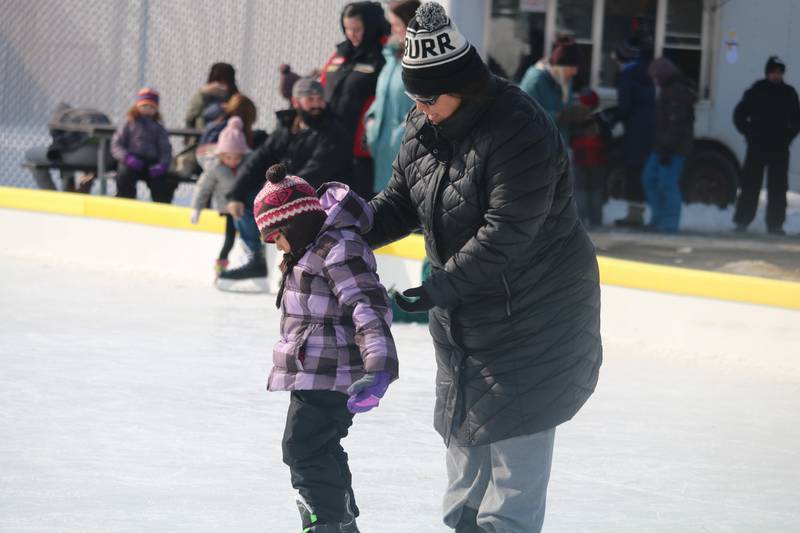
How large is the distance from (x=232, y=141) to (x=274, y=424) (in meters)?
3.30

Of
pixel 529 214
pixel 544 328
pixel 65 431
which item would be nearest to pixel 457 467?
pixel 544 328

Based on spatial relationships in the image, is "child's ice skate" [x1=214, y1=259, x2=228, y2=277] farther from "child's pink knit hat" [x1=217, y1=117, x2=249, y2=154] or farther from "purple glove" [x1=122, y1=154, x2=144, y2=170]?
"purple glove" [x1=122, y1=154, x2=144, y2=170]

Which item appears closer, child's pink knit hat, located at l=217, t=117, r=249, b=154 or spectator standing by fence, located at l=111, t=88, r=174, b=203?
child's pink knit hat, located at l=217, t=117, r=249, b=154

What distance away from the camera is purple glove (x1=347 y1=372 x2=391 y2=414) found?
294cm

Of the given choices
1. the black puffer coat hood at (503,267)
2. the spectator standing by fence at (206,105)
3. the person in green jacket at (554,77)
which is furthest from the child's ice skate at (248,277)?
the black puffer coat hood at (503,267)

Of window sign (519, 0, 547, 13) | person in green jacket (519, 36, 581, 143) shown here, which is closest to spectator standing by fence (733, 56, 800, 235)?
person in green jacket (519, 36, 581, 143)

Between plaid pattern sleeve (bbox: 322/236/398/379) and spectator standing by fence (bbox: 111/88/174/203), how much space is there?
6.07 meters

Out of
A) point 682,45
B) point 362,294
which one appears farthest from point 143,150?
point 362,294

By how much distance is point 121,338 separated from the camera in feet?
20.5

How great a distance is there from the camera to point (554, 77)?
758cm

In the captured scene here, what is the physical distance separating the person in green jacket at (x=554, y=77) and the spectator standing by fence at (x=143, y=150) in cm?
261

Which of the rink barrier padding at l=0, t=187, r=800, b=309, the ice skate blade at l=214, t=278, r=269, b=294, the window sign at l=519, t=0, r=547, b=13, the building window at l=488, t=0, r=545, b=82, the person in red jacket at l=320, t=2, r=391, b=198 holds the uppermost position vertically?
the window sign at l=519, t=0, r=547, b=13

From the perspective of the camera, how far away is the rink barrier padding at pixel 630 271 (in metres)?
6.00

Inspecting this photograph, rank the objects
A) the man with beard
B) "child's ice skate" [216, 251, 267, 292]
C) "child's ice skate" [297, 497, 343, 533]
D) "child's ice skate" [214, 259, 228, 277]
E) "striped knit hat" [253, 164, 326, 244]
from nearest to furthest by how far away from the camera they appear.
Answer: "striped knit hat" [253, 164, 326, 244] → "child's ice skate" [297, 497, 343, 533] → the man with beard → "child's ice skate" [216, 251, 267, 292] → "child's ice skate" [214, 259, 228, 277]
